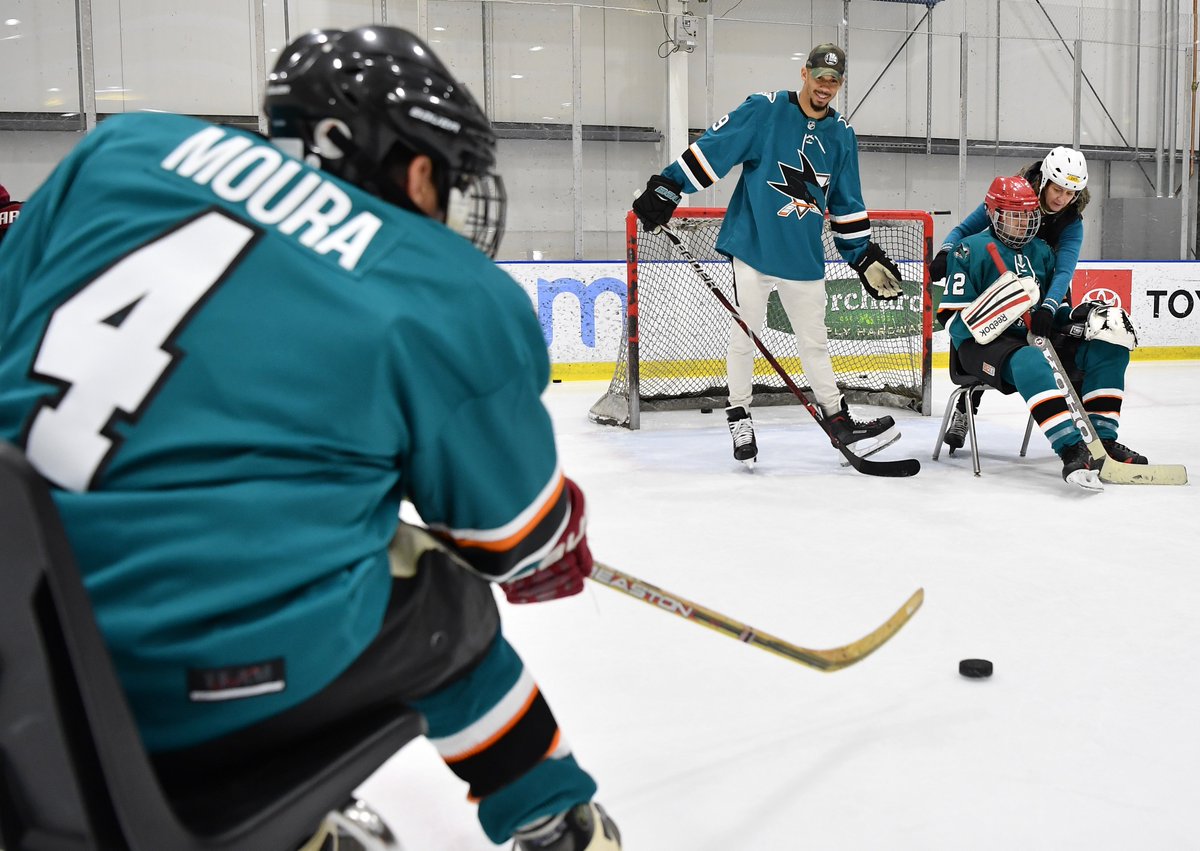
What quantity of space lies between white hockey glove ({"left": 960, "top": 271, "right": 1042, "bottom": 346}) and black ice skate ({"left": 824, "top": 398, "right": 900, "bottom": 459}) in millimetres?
409

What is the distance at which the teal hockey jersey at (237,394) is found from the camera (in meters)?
0.62

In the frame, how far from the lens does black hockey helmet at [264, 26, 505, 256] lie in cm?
80

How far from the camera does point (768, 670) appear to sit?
1590mm

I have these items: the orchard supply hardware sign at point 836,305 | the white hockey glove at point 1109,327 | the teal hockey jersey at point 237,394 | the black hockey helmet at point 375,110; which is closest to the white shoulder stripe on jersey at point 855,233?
the white hockey glove at point 1109,327

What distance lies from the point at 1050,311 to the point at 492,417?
278cm

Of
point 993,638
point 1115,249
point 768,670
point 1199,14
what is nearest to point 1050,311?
point 993,638

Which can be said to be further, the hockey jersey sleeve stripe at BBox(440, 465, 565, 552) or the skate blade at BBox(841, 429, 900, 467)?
the skate blade at BBox(841, 429, 900, 467)

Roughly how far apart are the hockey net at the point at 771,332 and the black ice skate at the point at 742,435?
4.04ft

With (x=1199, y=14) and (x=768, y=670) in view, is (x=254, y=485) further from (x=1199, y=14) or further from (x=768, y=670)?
(x=1199, y=14)

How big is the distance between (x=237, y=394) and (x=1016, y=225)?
2980 millimetres

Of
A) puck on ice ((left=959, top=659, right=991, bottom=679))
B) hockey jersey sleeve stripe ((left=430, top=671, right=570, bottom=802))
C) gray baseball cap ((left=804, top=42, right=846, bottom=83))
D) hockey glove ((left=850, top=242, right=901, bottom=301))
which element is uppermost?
gray baseball cap ((left=804, top=42, right=846, bottom=83))

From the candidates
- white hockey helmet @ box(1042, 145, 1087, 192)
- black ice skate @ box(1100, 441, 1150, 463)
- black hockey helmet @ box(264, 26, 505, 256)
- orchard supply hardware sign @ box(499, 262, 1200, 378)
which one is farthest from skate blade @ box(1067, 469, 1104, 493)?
black hockey helmet @ box(264, 26, 505, 256)

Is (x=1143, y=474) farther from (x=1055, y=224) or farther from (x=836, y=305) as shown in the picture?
(x=836, y=305)

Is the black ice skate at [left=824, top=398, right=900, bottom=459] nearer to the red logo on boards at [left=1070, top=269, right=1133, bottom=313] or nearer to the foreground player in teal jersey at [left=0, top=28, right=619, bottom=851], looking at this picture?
the foreground player in teal jersey at [left=0, top=28, right=619, bottom=851]
